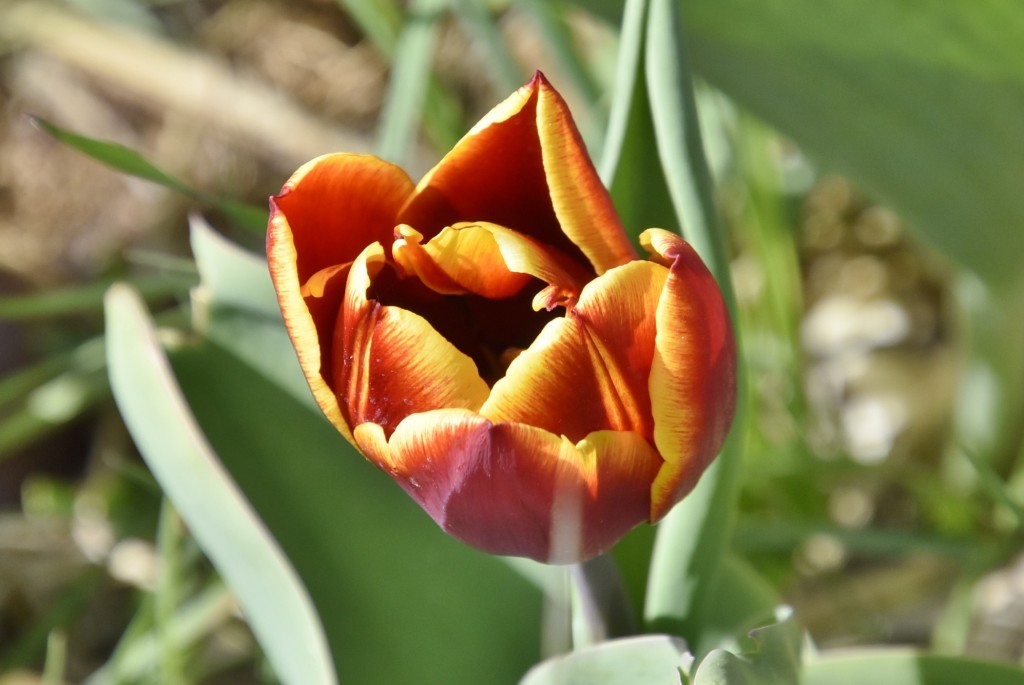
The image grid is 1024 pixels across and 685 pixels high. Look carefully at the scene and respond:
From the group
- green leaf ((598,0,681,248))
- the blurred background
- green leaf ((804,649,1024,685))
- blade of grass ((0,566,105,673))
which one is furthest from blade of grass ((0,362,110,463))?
green leaf ((804,649,1024,685))

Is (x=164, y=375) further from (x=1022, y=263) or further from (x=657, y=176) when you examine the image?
(x=1022, y=263)

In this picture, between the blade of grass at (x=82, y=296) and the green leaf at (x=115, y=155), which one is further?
the blade of grass at (x=82, y=296)

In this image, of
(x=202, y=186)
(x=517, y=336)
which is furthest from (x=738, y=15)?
(x=202, y=186)

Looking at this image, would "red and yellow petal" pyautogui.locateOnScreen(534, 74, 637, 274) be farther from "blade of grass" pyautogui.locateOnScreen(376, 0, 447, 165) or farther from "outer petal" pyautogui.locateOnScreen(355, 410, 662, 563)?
"blade of grass" pyautogui.locateOnScreen(376, 0, 447, 165)

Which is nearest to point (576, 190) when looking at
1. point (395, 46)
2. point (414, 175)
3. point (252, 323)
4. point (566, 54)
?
point (252, 323)

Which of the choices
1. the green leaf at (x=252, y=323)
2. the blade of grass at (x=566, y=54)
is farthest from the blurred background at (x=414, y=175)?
the green leaf at (x=252, y=323)

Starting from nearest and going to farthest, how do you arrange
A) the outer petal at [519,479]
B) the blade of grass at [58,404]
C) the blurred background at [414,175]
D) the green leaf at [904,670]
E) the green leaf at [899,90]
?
the outer petal at [519,479] < the green leaf at [904,670] < the green leaf at [899,90] < the blurred background at [414,175] < the blade of grass at [58,404]

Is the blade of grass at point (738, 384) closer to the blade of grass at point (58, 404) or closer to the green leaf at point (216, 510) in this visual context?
the green leaf at point (216, 510)

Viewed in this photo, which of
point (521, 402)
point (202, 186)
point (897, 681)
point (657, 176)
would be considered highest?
point (202, 186)

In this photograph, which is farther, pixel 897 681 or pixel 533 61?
pixel 533 61
